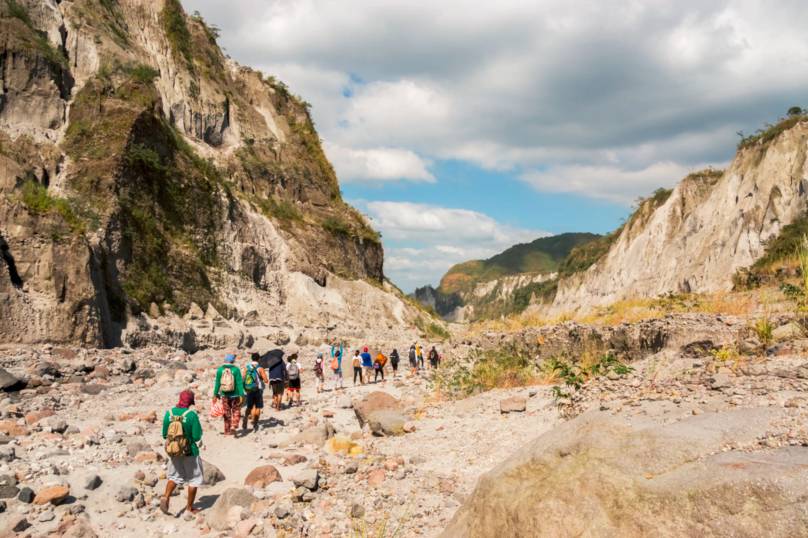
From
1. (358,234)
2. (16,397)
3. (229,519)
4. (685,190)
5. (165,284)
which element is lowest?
Answer: (229,519)

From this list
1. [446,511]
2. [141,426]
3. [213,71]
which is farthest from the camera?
[213,71]

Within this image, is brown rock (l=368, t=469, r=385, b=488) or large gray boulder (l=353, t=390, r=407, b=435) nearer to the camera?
brown rock (l=368, t=469, r=385, b=488)

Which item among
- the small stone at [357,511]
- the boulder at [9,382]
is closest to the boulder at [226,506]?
the small stone at [357,511]

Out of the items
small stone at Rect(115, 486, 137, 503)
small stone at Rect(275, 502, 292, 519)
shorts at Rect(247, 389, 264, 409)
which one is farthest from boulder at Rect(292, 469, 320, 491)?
shorts at Rect(247, 389, 264, 409)

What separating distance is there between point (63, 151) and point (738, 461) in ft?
99.8

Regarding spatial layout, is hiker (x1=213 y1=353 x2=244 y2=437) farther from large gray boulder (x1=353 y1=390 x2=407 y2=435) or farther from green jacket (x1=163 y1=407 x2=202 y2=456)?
green jacket (x1=163 y1=407 x2=202 y2=456)

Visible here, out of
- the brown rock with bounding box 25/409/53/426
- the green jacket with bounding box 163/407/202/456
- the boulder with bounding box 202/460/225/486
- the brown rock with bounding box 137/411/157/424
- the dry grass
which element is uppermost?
the dry grass

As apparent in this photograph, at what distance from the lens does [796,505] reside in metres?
2.29

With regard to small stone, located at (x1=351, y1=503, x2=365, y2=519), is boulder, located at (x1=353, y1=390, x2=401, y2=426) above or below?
above

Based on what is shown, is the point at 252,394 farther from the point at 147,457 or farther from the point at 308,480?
the point at 308,480

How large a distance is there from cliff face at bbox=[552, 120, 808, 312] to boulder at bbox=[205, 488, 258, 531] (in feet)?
109

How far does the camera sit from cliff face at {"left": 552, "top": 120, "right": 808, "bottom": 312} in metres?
32.3

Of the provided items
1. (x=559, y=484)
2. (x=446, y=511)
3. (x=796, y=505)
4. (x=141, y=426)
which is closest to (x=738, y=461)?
(x=796, y=505)

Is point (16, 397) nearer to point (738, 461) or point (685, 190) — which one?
point (738, 461)
